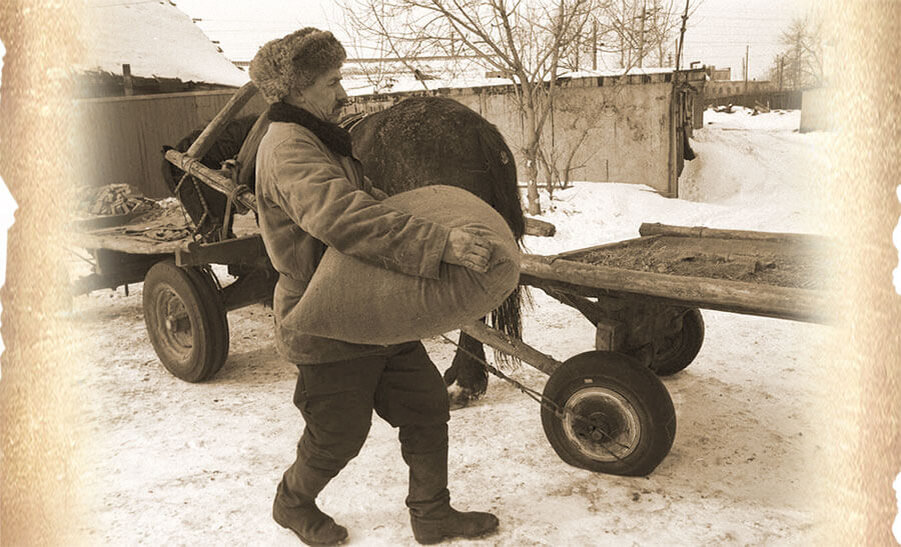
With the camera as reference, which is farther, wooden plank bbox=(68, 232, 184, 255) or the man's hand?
wooden plank bbox=(68, 232, 184, 255)

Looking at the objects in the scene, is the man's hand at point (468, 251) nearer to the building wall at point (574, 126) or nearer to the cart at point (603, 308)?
the cart at point (603, 308)

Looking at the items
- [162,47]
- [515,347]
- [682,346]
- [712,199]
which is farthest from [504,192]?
[162,47]

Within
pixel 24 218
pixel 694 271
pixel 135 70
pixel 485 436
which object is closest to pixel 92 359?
pixel 485 436

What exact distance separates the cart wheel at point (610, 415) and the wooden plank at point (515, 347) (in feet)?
0.65

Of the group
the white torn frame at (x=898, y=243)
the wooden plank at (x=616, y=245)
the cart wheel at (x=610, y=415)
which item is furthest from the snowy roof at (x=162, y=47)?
the white torn frame at (x=898, y=243)

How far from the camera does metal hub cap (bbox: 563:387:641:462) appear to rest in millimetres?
2848

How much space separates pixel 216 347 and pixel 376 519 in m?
1.97

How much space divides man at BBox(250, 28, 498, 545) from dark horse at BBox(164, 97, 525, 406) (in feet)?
4.01

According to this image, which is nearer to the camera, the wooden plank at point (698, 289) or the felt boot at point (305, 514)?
the wooden plank at point (698, 289)

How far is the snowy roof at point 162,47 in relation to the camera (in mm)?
9166

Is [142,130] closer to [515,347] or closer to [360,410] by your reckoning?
[515,347]

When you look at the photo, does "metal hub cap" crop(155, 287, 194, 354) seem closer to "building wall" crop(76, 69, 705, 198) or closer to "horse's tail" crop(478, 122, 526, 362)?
"horse's tail" crop(478, 122, 526, 362)

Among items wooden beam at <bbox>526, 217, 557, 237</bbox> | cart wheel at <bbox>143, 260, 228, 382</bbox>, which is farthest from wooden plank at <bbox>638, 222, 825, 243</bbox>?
wooden beam at <bbox>526, 217, 557, 237</bbox>

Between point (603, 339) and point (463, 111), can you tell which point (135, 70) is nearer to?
point (463, 111)
